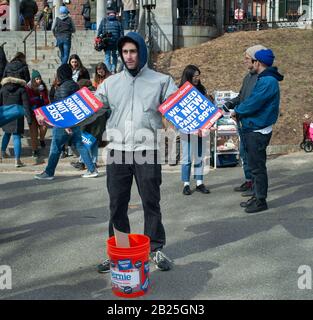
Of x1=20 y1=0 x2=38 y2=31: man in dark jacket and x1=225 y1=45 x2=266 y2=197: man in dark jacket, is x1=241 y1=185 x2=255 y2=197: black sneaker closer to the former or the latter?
x1=225 y1=45 x2=266 y2=197: man in dark jacket

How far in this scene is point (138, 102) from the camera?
561 cm

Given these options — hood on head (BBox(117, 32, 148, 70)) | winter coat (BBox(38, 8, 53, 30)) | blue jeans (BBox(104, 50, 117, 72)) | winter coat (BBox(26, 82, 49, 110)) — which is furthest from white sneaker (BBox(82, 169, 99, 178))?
winter coat (BBox(38, 8, 53, 30))

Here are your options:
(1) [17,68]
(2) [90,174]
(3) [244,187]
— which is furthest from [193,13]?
(3) [244,187]

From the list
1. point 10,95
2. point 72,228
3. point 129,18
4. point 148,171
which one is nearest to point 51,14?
point 129,18

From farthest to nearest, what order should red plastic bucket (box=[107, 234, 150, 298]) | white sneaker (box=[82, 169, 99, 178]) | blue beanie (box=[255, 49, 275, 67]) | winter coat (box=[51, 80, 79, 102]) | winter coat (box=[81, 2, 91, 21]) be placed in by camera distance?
1. winter coat (box=[81, 2, 91, 21])
2. white sneaker (box=[82, 169, 99, 178])
3. winter coat (box=[51, 80, 79, 102])
4. blue beanie (box=[255, 49, 275, 67])
5. red plastic bucket (box=[107, 234, 150, 298])

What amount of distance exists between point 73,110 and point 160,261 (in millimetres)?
1552

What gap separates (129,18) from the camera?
19.1 meters

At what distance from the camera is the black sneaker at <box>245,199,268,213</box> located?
8086 mm

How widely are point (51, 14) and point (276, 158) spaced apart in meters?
13.0

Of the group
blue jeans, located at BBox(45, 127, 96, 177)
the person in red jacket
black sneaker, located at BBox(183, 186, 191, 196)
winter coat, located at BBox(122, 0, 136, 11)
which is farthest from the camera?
Answer: winter coat, located at BBox(122, 0, 136, 11)

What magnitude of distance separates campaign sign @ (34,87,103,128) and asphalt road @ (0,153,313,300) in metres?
1.35

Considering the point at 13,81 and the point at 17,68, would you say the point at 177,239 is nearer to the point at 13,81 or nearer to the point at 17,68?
the point at 13,81

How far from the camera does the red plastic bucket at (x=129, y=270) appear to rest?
519cm
